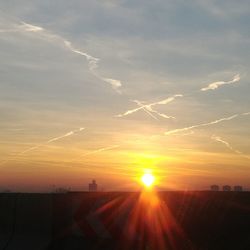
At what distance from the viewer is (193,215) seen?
1245 cm

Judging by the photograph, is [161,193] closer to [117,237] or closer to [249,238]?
[117,237]

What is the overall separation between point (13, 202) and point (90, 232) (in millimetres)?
3428

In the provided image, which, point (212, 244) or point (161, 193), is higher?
point (161, 193)

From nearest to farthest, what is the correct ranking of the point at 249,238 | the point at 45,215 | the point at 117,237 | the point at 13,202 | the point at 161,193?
the point at 249,238, the point at 117,237, the point at 161,193, the point at 45,215, the point at 13,202

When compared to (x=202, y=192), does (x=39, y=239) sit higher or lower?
lower

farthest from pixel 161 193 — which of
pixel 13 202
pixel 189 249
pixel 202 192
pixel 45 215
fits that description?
pixel 13 202

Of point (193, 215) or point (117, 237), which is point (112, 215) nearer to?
point (117, 237)

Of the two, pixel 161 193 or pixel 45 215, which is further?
pixel 45 215

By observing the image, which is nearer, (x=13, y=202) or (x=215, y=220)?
(x=215, y=220)

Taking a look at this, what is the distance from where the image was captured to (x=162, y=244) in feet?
39.2

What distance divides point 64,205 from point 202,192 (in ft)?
11.0

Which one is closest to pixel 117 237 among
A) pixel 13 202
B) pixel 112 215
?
pixel 112 215

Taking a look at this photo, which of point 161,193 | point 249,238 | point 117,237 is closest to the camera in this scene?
point 249,238

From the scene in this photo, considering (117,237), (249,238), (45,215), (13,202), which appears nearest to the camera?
(249,238)
